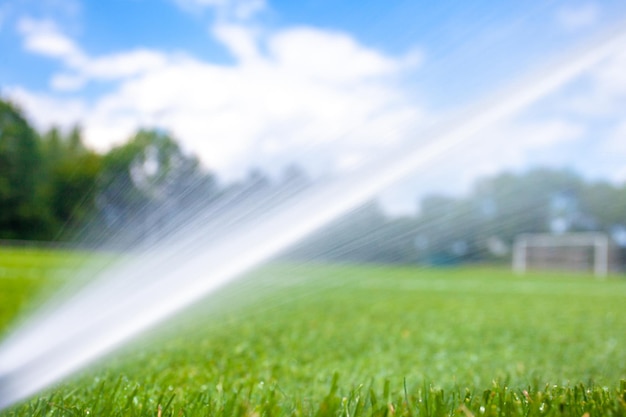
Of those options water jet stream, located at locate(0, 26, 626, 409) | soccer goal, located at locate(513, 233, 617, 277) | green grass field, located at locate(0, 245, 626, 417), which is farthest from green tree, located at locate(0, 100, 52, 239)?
water jet stream, located at locate(0, 26, 626, 409)

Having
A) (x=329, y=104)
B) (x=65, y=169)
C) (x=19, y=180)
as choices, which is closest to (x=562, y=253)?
(x=65, y=169)

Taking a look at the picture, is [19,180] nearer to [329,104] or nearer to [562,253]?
[562,253]

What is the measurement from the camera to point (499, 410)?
118 cm

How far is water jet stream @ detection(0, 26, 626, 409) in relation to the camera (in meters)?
1.73

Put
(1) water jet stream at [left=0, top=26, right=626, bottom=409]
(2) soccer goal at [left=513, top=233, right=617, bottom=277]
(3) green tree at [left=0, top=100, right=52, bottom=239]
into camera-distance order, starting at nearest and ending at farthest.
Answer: (1) water jet stream at [left=0, top=26, right=626, bottom=409]
(2) soccer goal at [left=513, top=233, right=617, bottom=277]
(3) green tree at [left=0, top=100, right=52, bottom=239]

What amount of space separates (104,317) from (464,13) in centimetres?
135

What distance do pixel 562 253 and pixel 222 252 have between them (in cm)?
2725

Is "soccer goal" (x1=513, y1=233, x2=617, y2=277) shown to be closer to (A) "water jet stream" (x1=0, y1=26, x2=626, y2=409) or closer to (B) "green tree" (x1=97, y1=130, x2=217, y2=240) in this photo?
(B) "green tree" (x1=97, y1=130, x2=217, y2=240)

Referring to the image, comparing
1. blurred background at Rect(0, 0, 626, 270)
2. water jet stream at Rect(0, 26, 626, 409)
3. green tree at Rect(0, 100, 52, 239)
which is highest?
green tree at Rect(0, 100, 52, 239)

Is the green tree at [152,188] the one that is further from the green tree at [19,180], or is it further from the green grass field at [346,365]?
the green tree at [19,180]

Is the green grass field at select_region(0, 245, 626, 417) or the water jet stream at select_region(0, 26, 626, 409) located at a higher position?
the water jet stream at select_region(0, 26, 626, 409)

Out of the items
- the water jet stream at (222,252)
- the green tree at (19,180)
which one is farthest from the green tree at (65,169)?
the water jet stream at (222,252)

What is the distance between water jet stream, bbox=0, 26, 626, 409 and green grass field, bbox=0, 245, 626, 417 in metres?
0.15

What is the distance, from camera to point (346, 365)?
2.33 metres
